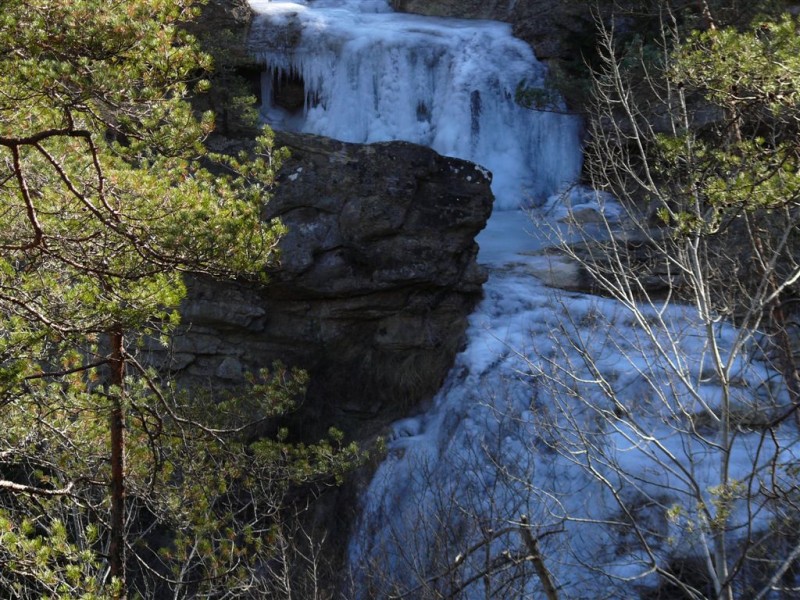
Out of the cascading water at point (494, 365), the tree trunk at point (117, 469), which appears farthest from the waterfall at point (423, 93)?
the tree trunk at point (117, 469)

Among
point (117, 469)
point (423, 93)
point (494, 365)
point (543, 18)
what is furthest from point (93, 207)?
point (543, 18)

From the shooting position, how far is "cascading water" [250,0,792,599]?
24.5 feet

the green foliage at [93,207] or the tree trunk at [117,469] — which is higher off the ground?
the green foliage at [93,207]

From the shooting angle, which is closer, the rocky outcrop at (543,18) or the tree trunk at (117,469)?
the tree trunk at (117,469)

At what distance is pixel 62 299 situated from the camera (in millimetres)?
4758

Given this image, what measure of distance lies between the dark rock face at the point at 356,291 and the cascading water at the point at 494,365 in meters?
0.59

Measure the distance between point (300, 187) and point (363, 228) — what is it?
90 cm

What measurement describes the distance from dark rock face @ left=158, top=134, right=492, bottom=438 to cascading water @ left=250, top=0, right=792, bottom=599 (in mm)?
587

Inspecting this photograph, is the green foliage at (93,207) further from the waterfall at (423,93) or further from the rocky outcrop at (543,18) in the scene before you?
the rocky outcrop at (543,18)

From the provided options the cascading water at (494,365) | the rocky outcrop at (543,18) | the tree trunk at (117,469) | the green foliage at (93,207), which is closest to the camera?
the green foliage at (93,207)

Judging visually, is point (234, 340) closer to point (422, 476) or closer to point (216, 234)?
point (422, 476)

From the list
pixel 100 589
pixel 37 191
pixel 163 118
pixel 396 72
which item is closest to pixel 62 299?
pixel 37 191

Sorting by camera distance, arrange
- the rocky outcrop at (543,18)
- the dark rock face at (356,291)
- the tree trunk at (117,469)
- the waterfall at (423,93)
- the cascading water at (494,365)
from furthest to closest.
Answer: the rocky outcrop at (543,18), the waterfall at (423,93), the dark rock face at (356,291), the cascading water at (494,365), the tree trunk at (117,469)

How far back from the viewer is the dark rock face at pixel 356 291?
11.7 meters
